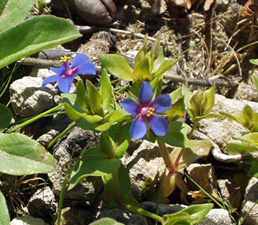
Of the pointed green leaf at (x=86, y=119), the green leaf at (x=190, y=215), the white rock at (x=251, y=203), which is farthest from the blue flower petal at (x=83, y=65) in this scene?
the white rock at (x=251, y=203)

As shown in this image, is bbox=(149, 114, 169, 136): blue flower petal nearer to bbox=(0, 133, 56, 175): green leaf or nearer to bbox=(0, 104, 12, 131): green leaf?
bbox=(0, 133, 56, 175): green leaf

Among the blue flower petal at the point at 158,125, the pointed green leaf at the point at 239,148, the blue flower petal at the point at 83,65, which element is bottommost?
the pointed green leaf at the point at 239,148

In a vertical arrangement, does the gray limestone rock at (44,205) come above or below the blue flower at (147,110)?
below

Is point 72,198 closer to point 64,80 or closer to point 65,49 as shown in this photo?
point 64,80

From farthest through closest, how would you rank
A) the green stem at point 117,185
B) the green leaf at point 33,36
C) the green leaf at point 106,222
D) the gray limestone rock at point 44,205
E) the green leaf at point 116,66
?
1. the gray limestone rock at point 44,205
2. the green leaf at point 116,66
3. the green stem at point 117,185
4. the green leaf at point 33,36
5. the green leaf at point 106,222

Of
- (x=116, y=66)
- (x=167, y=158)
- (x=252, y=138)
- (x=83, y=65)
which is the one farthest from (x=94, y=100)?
(x=252, y=138)

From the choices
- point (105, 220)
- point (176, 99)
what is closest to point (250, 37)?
point (176, 99)

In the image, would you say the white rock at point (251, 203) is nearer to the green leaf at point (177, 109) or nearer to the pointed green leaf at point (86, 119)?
the green leaf at point (177, 109)

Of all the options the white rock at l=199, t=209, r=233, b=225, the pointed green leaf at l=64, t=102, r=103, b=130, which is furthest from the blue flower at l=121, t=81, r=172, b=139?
the white rock at l=199, t=209, r=233, b=225
